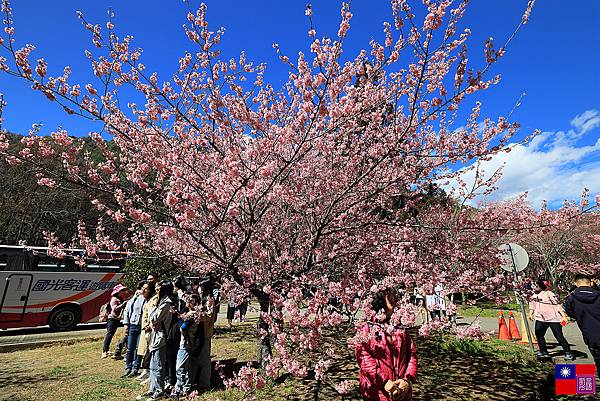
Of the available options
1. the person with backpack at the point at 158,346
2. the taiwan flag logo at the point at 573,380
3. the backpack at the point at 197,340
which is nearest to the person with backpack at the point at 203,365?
the backpack at the point at 197,340

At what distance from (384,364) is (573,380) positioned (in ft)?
14.0

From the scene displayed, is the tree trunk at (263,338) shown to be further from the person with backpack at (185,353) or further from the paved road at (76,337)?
the person with backpack at (185,353)

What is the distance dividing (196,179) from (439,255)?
3.27 m

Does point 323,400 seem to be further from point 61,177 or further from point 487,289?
point 61,177

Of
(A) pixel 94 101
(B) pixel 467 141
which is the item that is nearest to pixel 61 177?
(A) pixel 94 101

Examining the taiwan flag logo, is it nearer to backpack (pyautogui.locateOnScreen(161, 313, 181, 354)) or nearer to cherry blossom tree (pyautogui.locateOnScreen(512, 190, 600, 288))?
backpack (pyautogui.locateOnScreen(161, 313, 181, 354))

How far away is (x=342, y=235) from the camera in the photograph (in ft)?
15.5

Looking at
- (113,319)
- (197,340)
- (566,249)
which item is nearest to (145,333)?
(197,340)

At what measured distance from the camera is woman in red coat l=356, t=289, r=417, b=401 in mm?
2637

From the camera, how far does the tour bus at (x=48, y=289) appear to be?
33.9 feet

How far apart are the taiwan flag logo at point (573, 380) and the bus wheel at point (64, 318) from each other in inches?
532

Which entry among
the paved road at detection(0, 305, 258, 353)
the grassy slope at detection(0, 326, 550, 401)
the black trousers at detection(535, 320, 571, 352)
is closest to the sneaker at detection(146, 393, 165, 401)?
the grassy slope at detection(0, 326, 550, 401)

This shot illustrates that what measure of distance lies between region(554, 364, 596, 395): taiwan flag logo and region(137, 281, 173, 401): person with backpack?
19.3ft

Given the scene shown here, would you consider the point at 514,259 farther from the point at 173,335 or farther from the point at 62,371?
the point at 62,371
